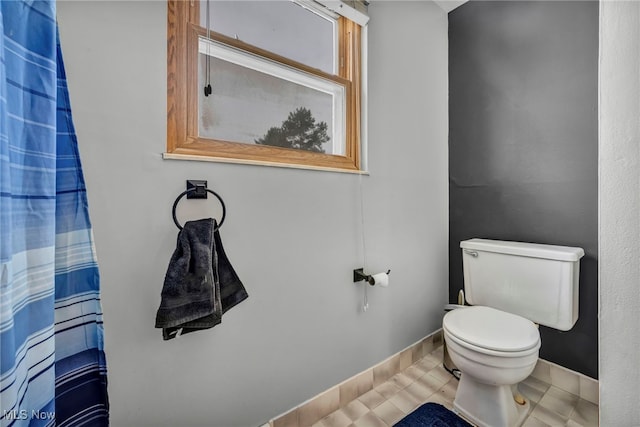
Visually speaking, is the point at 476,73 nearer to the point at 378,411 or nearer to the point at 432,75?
the point at 432,75

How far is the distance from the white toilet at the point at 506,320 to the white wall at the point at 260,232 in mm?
397

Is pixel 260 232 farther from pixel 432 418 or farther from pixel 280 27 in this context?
pixel 432 418

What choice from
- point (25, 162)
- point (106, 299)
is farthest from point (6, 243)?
point (106, 299)

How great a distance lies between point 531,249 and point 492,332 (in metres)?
0.52

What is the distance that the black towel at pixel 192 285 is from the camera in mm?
896

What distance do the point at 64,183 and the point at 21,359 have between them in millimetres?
365

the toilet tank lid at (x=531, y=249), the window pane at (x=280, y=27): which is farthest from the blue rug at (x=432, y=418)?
the window pane at (x=280, y=27)

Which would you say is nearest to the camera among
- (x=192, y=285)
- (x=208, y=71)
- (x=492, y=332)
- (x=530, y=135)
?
(x=192, y=285)

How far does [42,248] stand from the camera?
55 cm

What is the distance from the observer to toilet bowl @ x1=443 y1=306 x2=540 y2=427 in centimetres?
115

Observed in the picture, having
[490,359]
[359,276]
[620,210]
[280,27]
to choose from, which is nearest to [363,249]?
[359,276]

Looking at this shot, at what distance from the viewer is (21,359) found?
0.50 meters

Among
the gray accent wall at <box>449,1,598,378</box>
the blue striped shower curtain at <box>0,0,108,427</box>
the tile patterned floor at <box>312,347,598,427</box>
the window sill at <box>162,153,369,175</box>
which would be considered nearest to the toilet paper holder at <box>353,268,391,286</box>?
the window sill at <box>162,153,369,175</box>

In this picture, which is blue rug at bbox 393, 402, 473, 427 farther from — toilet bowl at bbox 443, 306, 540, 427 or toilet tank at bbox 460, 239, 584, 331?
toilet tank at bbox 460, 239, 584, 331
